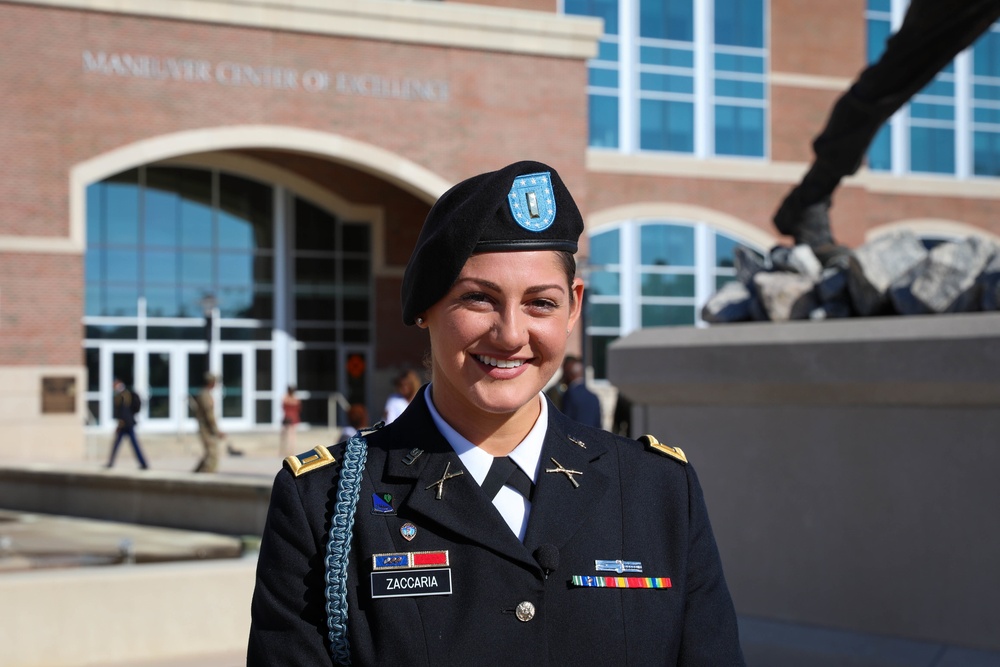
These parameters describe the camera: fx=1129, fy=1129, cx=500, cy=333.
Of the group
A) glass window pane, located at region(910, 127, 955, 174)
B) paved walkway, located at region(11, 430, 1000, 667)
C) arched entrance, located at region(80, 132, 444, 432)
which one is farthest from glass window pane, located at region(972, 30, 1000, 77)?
paved walkway, located at region(11, 430, 1000, 667)

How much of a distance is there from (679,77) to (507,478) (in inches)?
1448

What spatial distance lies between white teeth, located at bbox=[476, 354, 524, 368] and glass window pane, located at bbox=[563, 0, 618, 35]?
1424 inches

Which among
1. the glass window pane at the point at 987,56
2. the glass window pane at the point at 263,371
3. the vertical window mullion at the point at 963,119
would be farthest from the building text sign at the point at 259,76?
the glass window pane at the point at 987,56

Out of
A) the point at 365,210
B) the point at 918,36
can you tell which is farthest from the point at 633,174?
the point at 918,36

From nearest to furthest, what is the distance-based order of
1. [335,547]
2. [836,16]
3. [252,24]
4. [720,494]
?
[335,547], [720,494], [252,24], [836,16]

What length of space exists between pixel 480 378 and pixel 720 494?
405cm

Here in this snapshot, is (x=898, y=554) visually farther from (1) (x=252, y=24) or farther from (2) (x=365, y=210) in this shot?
(2) (x=365, y=210)

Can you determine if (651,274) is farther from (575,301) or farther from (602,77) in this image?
(575,301)

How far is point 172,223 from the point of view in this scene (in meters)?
33.5

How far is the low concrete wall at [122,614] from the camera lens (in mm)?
5711

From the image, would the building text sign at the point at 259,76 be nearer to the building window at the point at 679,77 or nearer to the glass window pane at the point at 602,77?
the glass window pane at the point at 602,77

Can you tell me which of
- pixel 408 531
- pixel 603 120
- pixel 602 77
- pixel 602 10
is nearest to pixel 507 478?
pixel 408 531

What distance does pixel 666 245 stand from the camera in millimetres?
36750

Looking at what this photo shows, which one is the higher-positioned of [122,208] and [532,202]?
[122,208]
